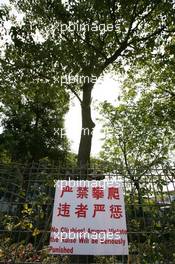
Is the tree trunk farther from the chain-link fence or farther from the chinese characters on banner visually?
the chinese characters on banner

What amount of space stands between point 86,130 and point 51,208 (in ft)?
11.8

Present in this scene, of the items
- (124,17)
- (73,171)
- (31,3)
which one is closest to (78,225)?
(73,171)

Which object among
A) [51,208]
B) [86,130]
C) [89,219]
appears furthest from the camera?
[86,130]

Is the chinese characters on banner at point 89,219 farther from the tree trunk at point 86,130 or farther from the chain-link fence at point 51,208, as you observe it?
the tree trunk at point 86,130

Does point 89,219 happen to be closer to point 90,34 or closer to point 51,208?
point 51,208

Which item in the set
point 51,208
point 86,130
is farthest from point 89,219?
point 86,130

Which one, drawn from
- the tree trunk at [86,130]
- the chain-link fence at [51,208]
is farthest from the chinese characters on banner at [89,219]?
the tree trunk at [86,130]

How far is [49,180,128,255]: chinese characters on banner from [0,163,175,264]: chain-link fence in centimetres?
31

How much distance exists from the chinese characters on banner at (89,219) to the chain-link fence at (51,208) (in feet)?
1.01

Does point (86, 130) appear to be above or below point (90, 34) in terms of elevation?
below

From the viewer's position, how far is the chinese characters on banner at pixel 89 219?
4.03 meters

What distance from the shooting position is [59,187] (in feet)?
15.8

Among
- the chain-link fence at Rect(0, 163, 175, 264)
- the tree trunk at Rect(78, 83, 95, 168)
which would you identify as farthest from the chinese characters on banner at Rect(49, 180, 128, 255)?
the tree trunk at Rect(78, 83, 95, 168)

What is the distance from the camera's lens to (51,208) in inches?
201
